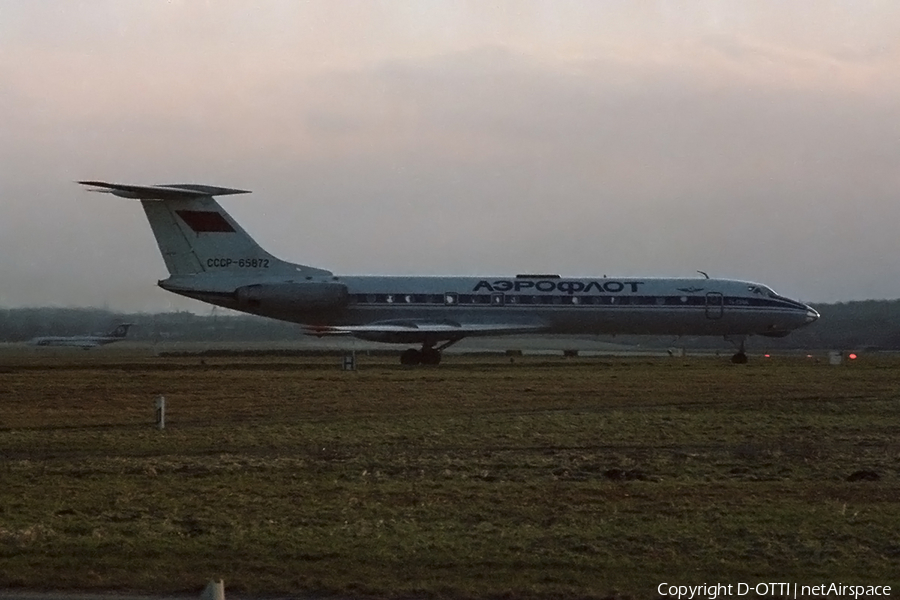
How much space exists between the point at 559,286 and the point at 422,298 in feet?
18.3

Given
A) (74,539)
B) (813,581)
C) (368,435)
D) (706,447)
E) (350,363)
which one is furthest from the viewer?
(350,363)

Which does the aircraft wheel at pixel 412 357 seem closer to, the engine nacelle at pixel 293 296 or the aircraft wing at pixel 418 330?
the aircraft wing at pixel 418 330

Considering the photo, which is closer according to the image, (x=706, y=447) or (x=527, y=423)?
(x=706, y=447)

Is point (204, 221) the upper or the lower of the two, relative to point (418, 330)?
upper

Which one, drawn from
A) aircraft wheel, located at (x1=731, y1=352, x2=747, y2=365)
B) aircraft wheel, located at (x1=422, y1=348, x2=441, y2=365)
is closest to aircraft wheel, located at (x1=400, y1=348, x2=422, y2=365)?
aircraft wheel, located at (x1=422, y1=348, x2=441, y2=365)

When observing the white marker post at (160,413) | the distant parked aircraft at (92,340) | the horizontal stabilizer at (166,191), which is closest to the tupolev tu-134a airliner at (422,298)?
the horizontal stabilizer at (166,191)

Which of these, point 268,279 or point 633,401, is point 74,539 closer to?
point 633,401

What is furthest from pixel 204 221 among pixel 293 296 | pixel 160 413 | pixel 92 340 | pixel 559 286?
pixel 92 340

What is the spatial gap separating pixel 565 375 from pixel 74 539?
84.7 ft

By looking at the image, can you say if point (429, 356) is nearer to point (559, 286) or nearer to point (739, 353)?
point (559, 286)

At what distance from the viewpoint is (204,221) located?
42.4 meters

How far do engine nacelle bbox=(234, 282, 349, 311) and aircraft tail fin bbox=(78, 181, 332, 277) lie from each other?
0.96 metres

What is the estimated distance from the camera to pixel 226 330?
8181 centimetres

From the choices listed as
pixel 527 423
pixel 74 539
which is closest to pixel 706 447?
pixel 527 423
